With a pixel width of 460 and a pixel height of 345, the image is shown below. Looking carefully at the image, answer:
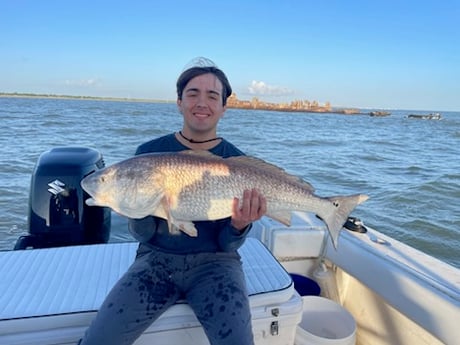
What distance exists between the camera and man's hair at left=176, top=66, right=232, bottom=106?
104 inches

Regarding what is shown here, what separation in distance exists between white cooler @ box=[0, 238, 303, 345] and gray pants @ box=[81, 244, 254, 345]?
10cm

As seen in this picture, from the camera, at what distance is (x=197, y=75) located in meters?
2.62

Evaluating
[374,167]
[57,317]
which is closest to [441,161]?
[374,167]

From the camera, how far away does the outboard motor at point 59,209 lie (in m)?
3.30

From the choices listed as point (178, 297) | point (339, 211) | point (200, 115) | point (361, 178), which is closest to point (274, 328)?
point (178, 297)

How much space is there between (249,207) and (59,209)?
2019 mm

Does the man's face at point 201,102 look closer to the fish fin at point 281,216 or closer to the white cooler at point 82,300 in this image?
the fish fin at point 281,216

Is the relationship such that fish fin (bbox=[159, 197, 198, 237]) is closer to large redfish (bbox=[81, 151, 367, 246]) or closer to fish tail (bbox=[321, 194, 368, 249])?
large redfish (bbox=[81, 151, 367, 246])

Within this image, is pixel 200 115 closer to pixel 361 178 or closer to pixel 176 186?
pixel 176 186

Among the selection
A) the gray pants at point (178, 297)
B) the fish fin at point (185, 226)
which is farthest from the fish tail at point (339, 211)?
the fish fin at point (185, 226)

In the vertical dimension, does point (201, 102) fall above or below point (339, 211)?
above

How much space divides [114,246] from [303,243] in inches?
74.1

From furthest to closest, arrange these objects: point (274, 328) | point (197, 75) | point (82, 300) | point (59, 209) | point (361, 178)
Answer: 1. point (361, 178)
2. point (59, 209)
3. point (197, 75)
4. point (274, 328)
5. point (82, 300)

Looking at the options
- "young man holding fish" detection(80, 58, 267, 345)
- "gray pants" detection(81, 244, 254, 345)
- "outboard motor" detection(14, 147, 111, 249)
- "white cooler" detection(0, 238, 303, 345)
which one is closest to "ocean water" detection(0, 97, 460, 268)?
"outboard motor" detection(14, 147, 111, 249)
